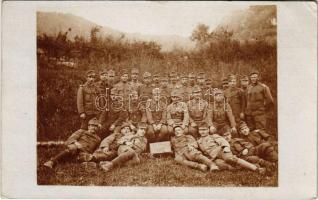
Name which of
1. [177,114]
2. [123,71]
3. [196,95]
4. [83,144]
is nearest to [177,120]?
[177,114]

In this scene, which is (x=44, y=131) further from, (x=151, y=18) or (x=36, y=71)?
(x=151, y=18)

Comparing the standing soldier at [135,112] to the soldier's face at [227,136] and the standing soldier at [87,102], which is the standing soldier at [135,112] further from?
the soldier's face at [227,136]

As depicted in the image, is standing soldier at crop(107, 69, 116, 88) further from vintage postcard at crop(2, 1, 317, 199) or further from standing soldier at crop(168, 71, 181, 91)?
standing soldier at crop(168, 71, 181, 91)

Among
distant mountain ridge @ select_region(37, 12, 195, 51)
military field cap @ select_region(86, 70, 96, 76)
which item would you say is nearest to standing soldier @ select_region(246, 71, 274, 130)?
distant mountain ridge @ select_region(37, 12, 195, 51)

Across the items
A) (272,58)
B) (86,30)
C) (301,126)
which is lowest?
(301,126)

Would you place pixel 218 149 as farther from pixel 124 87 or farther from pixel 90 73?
pixel 90 73

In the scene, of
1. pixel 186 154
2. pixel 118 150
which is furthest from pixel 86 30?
pixel 186 154

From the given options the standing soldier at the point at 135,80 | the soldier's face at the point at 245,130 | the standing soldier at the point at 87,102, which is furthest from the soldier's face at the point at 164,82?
the soldier's face at the point at 245,130
